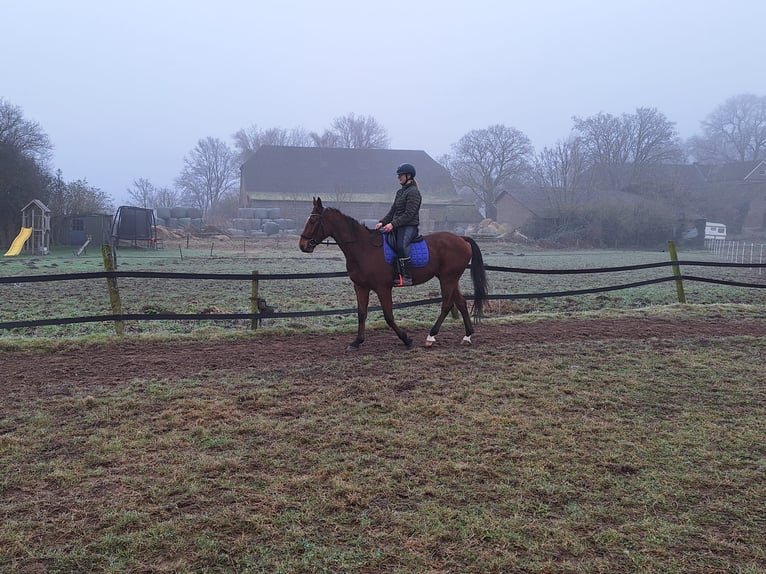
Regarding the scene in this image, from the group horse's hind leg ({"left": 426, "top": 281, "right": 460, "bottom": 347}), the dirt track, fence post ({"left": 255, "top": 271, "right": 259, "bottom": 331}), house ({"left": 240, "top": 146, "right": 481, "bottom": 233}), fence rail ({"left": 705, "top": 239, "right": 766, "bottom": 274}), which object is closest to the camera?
the dirt track

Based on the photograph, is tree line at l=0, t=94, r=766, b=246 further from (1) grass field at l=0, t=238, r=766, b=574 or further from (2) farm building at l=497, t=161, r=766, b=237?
(1) grass field at l=0, t=238, r=766, b=574

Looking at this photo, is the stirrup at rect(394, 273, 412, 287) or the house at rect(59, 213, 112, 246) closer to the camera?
the stirrup at rect(394, 273, 412, 287)

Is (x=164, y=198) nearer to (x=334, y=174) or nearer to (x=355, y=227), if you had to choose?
(x=334, y=174)

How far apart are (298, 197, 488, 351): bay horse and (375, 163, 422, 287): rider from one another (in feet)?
0.49

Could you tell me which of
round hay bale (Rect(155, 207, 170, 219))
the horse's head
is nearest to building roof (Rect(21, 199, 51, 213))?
round hay bale (Rect(155, 207, 170, 219))

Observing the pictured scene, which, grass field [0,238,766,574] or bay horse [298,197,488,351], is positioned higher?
bay horse [298,197,488,351]

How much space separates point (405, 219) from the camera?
6895 millimetres

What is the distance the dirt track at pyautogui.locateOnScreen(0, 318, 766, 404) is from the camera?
5719 millimetres

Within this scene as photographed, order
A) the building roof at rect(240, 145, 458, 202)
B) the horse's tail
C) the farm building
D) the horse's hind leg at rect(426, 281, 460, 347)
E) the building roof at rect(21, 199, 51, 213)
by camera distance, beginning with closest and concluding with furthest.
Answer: the horse's hind leg at rect(426, 281, 460, 347) → the horse's tail → the building roof at rect(21, 199, 51, 213) → the farm building → the building roof at rect(240, 145, 458, 202)

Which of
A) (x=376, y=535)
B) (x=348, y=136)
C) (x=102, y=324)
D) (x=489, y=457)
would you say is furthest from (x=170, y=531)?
(x=348, y=136)

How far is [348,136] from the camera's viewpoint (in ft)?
250

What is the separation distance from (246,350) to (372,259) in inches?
79.2

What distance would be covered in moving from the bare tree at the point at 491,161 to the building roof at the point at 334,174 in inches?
145

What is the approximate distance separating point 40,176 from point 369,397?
1411 inches
